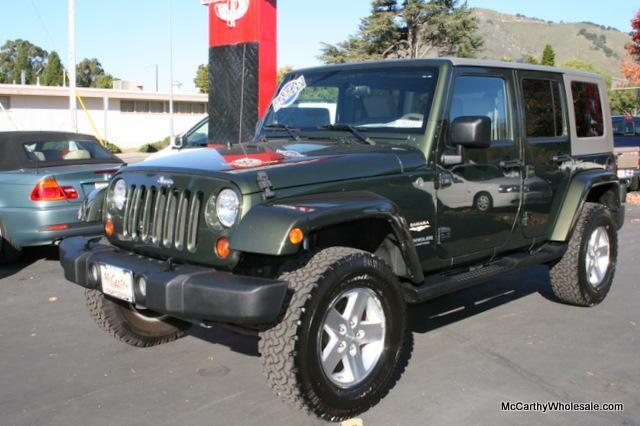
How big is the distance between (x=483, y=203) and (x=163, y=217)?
2.22 m

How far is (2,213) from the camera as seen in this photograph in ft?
23.8

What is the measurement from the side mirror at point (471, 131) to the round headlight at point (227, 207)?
5.22 feet

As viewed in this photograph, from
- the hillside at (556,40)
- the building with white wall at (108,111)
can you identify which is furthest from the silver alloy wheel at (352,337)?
the hillside at (556,40)

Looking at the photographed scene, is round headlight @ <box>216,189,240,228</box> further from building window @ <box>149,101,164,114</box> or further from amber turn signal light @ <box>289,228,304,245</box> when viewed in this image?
building window @ <box>149,101,164,114</box>

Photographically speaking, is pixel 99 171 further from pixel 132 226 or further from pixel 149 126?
pixel 149 126

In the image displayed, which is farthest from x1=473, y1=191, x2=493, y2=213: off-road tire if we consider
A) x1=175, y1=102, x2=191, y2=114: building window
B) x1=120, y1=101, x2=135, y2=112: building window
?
x1=175, y1=102, x2=191, y2=114: building window

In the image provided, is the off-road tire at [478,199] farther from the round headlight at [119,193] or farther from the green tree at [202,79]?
the green tree at [202,79]

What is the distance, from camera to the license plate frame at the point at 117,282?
3.68m

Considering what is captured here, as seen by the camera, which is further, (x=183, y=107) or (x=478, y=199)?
(x=183, y=107)

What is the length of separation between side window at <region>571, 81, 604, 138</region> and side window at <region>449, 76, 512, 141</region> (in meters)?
1.16

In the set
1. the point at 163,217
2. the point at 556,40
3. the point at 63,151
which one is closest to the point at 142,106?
the point at 63,151

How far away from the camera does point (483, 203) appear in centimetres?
473

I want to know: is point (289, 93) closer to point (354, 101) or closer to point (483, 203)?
point (354, 101)

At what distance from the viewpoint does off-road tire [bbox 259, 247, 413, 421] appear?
337 cm
